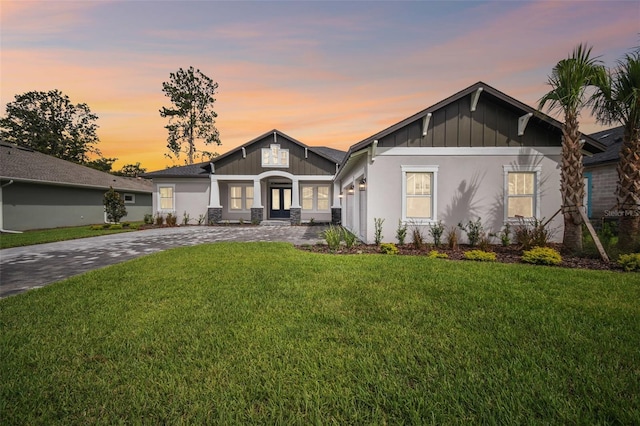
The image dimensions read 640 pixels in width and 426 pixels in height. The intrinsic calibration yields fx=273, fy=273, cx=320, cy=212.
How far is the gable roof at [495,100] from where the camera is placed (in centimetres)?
863

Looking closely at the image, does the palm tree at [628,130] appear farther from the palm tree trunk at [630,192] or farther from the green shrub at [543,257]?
the green shrub at [543,257]

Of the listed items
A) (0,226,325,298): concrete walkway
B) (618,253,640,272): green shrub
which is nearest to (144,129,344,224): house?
(0,226,325,298): concrete walkway

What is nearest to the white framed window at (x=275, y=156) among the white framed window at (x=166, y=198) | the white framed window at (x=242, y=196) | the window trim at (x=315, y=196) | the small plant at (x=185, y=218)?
the window trim at (x=315, y=196)

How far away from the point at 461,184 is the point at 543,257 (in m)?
3.55

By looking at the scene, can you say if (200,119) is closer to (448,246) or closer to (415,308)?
(448,246)

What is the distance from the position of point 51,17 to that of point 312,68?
9.08m

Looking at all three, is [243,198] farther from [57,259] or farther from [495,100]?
[495,100]

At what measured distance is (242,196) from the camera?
→ 20562 mm

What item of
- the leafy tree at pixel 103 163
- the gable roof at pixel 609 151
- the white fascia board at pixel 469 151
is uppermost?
the leafy tree at pixel 103 163

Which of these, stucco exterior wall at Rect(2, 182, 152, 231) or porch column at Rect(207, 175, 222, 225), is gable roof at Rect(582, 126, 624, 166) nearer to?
porch column at Rect(207, 175, 222, 225)

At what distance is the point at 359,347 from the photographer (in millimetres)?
2871

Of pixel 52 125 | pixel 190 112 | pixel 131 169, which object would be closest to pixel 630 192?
pixel 190 112

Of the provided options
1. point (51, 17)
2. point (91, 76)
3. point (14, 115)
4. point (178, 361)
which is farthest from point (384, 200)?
point (14, 115)

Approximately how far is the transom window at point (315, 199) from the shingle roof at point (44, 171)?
560 inches
